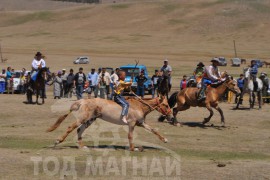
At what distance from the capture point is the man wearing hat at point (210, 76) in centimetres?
2034

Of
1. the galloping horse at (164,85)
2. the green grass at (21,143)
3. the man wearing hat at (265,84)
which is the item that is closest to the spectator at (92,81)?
the galloping horse at (164,85)

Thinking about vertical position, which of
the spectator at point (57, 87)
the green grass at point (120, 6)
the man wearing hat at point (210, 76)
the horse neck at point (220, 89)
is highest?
the green grass at point (120, 6)

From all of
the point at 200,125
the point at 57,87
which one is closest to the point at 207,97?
the point at 200,125

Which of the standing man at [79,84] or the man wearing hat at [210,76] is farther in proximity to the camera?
the standing man at [79,84]

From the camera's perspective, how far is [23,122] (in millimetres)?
20516

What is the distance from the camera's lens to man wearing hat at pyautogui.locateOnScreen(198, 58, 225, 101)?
20.3 meters

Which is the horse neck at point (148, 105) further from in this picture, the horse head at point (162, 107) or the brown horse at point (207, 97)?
the brown horse at point (207, 97)

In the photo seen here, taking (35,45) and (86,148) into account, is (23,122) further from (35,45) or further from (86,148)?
(35,45)

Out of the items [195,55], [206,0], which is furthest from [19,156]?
[206,0]

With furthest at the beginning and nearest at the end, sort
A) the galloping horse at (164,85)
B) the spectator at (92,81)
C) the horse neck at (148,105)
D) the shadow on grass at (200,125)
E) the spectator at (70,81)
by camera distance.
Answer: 1. the spectator at (70,81)
2. the spectator at (92,81)
3. the galloping horse at (164,85)
4. the shadow on grass at (200,125)
5. the horse neck at (148,105)

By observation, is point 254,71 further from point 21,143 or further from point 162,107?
point 21,143

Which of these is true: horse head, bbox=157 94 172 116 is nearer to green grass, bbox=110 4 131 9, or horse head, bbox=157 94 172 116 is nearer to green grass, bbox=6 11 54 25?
green grass, bbox=6 11 54 25

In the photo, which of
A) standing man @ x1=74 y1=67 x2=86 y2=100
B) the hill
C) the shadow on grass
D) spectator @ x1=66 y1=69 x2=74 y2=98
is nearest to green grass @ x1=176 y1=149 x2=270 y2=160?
the shadow on grass

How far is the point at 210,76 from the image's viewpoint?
67.5 ft
